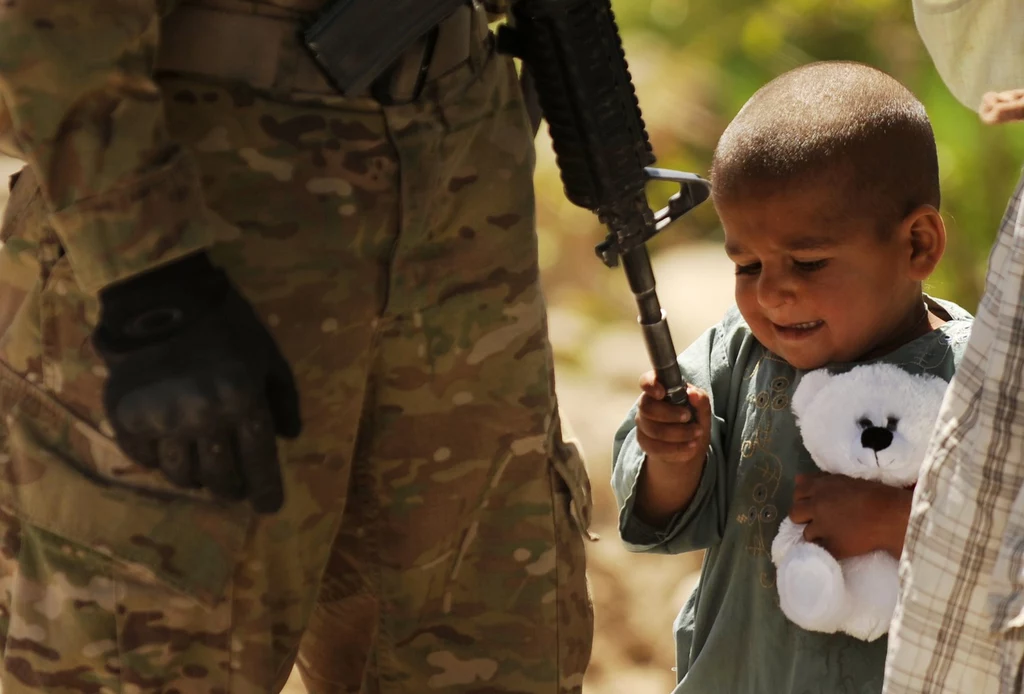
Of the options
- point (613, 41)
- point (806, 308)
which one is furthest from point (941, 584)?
point (613, 41)

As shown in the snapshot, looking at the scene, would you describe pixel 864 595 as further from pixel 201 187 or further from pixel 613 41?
pixel 201 187

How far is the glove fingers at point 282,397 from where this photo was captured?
1.66m

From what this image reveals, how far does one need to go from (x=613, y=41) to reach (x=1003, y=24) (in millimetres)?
471

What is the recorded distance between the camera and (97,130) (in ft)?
5.12

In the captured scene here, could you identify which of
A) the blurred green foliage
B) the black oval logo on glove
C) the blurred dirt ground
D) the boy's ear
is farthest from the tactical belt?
the blurred green foliage

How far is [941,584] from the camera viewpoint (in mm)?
1473

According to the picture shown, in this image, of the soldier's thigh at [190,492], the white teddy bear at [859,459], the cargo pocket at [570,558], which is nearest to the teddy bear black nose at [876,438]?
the white teddy bear at [859,459]

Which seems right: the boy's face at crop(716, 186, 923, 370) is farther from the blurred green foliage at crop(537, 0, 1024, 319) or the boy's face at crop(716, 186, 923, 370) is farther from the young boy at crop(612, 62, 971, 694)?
the blurred green foliage at crop(537, 0, 1024, 319)

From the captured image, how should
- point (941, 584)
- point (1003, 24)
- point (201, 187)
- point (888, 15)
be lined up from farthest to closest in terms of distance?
point (888, 15) → point (1003, 24) → point (201, 187) → point (941, 584)

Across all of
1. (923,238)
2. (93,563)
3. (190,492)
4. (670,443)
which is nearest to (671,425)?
(670,443)

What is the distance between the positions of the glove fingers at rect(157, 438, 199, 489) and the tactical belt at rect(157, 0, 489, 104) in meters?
0.41

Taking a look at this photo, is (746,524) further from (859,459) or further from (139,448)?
(139,448)

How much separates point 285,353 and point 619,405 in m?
2.61

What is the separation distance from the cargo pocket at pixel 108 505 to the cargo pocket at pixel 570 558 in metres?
0.50
